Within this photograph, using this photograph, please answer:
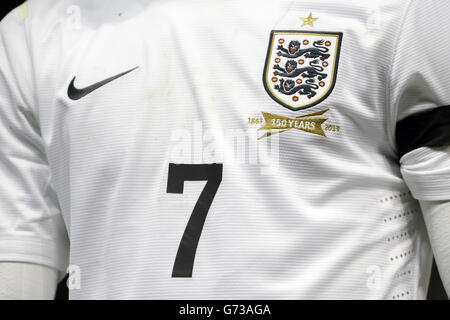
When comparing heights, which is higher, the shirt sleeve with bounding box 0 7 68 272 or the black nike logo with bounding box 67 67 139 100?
the black nike logo with bounding box 67 67 139 100

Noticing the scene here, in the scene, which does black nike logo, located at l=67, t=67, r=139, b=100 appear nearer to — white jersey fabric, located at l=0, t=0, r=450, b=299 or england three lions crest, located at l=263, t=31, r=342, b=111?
white jersey fabric, located at l=0, t=0, r=450, b=299

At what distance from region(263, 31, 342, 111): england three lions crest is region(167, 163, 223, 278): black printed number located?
148 mm

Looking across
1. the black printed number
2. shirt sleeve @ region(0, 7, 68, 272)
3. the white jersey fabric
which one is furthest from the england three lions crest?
shirt sleeve @ region(0, 7, 68, 272)

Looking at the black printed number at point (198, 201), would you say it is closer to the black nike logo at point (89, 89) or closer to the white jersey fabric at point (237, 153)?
the white jersey fabric at point (237, 153)

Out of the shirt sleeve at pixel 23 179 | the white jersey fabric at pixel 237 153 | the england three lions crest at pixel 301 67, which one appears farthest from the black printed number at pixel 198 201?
the shirt sleeve at pixel 23 179

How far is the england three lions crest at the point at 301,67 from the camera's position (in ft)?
3.84

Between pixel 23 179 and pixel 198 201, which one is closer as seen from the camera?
pixel 198 201

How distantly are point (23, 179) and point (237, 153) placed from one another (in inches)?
14.4

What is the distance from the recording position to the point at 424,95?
1.13 meters

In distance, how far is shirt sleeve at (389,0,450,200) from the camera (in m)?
1.11

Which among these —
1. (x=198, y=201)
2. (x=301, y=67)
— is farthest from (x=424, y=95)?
(x=198, y=201)

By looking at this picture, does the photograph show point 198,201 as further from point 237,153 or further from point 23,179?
point 23,179

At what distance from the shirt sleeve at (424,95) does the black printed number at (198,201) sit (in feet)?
0.91
